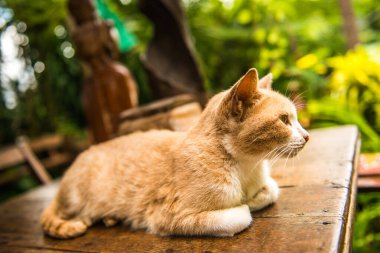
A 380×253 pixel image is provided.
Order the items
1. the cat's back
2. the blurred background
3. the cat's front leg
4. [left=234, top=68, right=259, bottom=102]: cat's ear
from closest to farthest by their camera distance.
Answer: [left=234, top=68, right=259, bottom=102]: cat's ear < the cat's front leg < the cat's back < the blurred background

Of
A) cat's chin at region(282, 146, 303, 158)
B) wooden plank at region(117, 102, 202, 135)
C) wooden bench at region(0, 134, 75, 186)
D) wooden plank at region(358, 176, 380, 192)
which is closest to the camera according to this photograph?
cat's chin at region(282, 146, 303, 158)

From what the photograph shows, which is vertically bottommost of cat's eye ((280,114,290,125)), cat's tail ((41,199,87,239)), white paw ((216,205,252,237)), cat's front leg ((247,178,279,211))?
cat's tail ((41,199,87,239))

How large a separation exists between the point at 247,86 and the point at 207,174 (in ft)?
1.30

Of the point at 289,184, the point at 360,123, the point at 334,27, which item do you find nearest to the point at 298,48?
the point at 334,27

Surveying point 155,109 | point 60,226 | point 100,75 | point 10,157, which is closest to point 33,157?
point 10,157

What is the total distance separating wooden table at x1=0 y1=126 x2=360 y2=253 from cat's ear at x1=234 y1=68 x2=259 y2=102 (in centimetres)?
52

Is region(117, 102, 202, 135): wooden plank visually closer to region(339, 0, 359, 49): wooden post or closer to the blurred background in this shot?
the blurred background

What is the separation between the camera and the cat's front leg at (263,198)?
4.94 ft

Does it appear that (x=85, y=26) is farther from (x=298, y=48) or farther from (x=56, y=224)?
(x=298, y=48)

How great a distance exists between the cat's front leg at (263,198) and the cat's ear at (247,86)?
0.44 metres

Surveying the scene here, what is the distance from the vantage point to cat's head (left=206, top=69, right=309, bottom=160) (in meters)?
1.37

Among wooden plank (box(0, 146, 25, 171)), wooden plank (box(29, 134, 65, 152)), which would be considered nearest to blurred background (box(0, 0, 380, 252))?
wooden plank (box(29, 134, 65, 152))

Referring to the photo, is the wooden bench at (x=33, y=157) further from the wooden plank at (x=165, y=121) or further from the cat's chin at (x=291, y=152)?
the cat's chin at (x=291, y=152)

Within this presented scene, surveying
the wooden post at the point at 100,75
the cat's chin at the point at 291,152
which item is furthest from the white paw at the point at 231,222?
the wooden post at the point at 100,75
